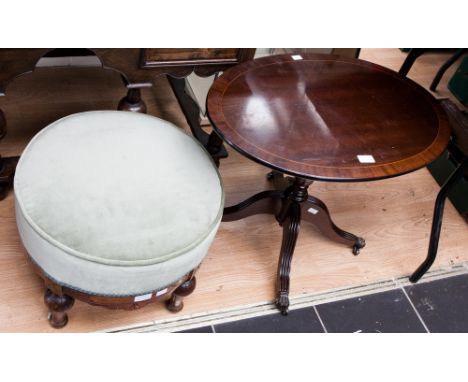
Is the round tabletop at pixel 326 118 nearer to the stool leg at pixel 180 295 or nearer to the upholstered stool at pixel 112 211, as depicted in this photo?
the upholstered stool at pixel 112 211

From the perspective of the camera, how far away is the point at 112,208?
0.98m

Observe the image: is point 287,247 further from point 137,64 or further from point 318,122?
point 137,64

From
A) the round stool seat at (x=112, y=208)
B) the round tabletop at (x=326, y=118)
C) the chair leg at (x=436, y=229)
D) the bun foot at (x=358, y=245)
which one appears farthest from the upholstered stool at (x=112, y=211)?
the chair leg at (x=436, y=229)

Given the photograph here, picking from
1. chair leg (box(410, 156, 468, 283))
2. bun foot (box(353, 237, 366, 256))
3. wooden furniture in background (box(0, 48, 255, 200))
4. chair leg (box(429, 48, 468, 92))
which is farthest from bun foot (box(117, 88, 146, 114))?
chair leg (box(429, 48, 468, 92))

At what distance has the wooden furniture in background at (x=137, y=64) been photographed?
46.2 inches

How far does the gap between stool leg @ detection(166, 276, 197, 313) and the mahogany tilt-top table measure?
25 cm

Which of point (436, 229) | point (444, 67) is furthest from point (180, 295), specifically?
point (444, 67)

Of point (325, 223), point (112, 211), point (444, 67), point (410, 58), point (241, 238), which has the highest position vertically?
point (410, 58)

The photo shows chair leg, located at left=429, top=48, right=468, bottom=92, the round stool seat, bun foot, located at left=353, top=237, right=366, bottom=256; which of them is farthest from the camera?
chair leg, located at left=429, top=48, right=468, bottom=92

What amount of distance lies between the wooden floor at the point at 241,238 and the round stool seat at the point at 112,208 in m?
0.26

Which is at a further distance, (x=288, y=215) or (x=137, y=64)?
→ (x=288, y=215)

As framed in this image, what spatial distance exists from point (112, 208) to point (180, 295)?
1.17ft

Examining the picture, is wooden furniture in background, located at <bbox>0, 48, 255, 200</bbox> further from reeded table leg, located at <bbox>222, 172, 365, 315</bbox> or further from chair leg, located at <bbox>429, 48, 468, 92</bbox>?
chair leg, located at <bbox>429, 48, 468, 92</bbox>

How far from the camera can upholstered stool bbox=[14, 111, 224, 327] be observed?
95 cm
